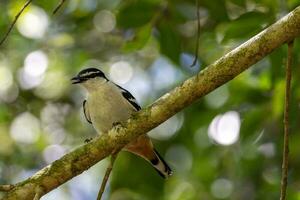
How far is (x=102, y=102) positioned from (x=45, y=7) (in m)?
0.86

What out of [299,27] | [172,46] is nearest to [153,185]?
[172,46]

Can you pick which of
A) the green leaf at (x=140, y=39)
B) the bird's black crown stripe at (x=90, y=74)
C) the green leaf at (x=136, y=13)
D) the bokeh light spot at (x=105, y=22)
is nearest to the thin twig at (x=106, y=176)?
the green leaf at (x=140, y=39)

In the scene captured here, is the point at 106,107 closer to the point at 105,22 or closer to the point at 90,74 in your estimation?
the point at 90,74

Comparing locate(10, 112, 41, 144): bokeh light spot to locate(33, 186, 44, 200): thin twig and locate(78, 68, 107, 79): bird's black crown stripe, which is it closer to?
locate(78, 68, 107, 79): bird's black crown stripe

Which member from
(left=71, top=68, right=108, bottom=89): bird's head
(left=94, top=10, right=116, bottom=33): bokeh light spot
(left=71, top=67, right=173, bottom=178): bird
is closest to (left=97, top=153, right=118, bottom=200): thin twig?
(left=71, top=67, right=173, bottom=178): bird

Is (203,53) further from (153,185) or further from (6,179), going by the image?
(6,179)

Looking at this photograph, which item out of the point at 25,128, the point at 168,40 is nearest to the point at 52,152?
the point at 25,128

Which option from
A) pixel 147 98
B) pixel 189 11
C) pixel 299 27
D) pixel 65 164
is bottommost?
pixel 299 27

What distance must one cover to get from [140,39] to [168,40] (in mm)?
224

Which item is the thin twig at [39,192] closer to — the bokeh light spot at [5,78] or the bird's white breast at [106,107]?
the bird's white breast at [106,107]

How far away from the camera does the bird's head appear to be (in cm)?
543

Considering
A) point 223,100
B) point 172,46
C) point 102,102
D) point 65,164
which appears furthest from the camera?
point 223,100

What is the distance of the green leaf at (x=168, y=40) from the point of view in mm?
4641

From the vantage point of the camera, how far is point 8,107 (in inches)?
298
